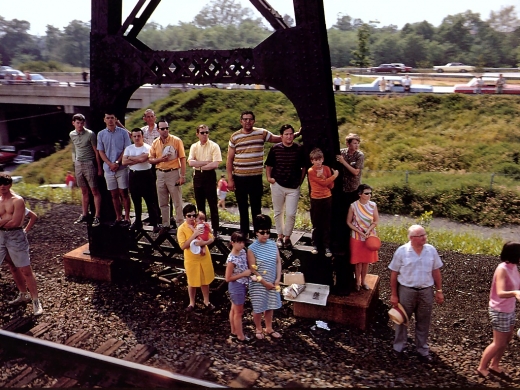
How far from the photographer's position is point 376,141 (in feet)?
84.7

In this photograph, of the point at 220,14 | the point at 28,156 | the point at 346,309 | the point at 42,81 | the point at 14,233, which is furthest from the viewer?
the point at 220,14

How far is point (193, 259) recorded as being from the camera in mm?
6887

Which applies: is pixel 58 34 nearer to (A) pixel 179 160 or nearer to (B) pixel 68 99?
(B) pixel 68 99

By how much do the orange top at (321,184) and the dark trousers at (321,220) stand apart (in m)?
0.07

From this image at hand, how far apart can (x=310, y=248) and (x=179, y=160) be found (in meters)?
2.62

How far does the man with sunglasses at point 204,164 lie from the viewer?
7.51 metres

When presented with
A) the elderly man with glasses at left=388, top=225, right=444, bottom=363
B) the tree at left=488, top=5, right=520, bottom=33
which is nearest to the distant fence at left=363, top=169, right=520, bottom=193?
the elderly man with glasses at left=388, top=225, right=444, bottom=363

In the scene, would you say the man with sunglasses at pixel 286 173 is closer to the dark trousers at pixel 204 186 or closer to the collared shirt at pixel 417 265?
the dark trousers at pixel 204 186

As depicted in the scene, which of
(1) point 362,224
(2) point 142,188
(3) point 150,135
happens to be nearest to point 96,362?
(2) point 142,188

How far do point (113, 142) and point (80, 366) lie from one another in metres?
3.58

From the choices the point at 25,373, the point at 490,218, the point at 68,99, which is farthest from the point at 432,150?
→ the point at 68,99

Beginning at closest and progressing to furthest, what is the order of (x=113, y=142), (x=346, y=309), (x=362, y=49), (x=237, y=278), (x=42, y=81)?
(x=237, y=278) → (x=346, y=309) → (x=113, y=142) → (x=42, y=81) → (x=362, y=49)

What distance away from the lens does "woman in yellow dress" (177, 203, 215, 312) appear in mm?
6699

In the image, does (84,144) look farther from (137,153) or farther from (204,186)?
(204,186)
